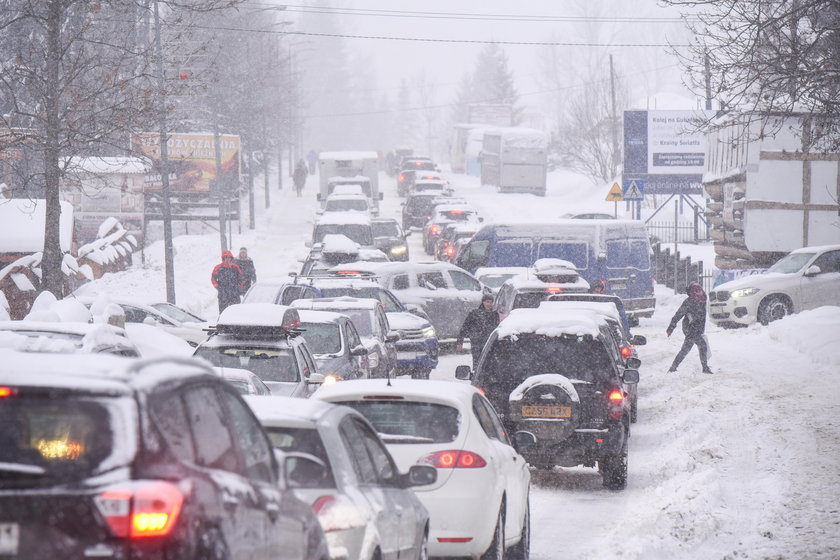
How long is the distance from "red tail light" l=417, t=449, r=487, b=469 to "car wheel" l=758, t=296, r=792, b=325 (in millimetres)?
21092

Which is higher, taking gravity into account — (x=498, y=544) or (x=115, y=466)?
(x=115, y=466)

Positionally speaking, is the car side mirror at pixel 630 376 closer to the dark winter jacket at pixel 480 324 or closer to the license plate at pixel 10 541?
the dark winter jacket at pixel 480 324

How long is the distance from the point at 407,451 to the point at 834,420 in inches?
336

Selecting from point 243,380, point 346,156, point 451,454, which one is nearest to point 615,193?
point 346,156

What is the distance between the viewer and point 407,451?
917 centimetres

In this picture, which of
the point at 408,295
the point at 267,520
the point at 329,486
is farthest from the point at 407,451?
the point at 408,295

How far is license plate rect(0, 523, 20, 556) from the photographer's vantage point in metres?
4.75

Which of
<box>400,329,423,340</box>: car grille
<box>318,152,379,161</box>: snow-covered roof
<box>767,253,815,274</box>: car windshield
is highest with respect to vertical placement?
<box>318,152,379,161</box>: snow-covered roof

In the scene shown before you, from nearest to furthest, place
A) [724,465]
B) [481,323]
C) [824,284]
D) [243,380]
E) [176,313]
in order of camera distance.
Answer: [243,380] < [724,465] < [481,323] < [176,313] < [824,284]

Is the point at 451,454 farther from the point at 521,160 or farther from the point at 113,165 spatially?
the point at 521,160

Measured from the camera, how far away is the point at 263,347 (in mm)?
14930

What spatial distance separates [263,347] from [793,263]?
17.6 metres

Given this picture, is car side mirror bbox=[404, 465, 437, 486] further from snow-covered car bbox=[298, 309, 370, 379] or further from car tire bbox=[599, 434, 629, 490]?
snow-covered car bbox=[298, 309, 370, 379]

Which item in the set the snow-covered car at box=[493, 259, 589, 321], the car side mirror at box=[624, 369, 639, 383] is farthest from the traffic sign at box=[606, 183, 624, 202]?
the car side mirror at box=[624, 369, 639, 383]
